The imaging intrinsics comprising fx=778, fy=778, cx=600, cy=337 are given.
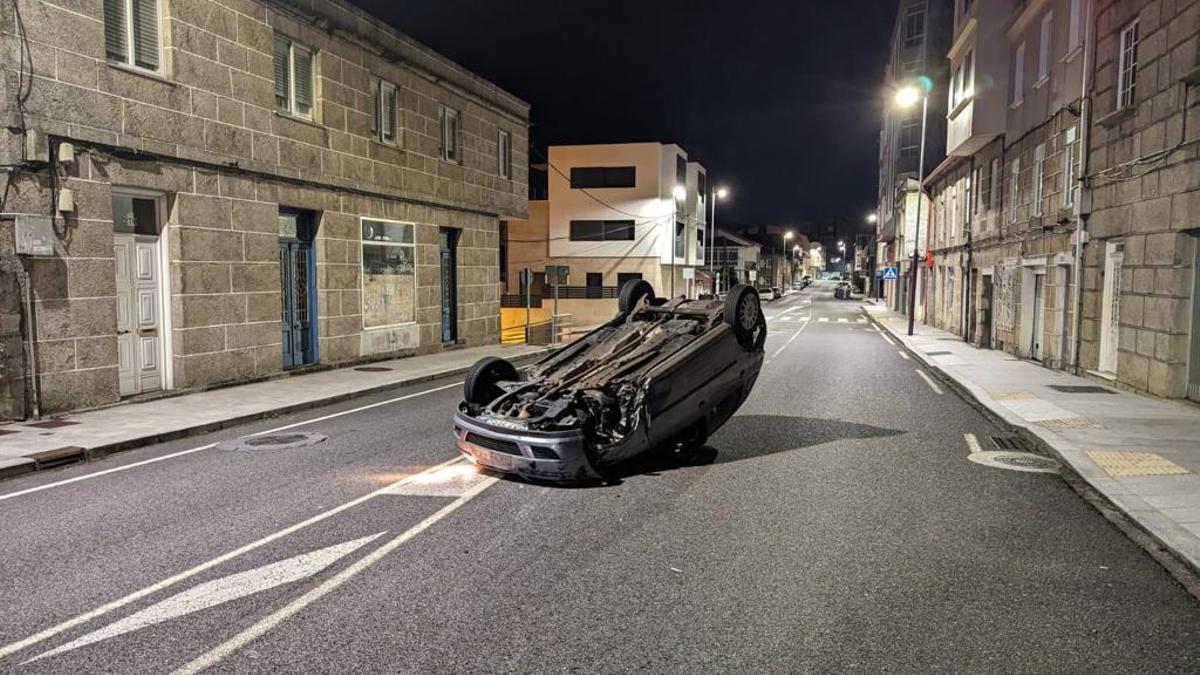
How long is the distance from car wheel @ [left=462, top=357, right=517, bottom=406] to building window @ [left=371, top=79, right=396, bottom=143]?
11980mm

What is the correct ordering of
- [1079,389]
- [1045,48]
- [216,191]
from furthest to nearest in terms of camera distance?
[1045,48] < [1079,389] < [216,191]

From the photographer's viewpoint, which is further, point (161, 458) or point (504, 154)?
point (504, 154)

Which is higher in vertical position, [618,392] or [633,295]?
[633,295]

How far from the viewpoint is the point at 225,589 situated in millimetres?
4844

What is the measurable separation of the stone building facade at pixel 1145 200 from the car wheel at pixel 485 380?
10.2 metres

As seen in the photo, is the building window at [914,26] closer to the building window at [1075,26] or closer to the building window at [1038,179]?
the building window at [1038,179]

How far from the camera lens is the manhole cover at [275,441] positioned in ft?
30.4

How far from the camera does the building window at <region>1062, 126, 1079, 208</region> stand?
51.8ft

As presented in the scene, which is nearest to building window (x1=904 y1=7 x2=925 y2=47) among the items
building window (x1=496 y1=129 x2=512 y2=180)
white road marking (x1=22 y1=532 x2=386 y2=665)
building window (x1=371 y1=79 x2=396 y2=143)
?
building window (x1=496 y1=129 x2=512 y2=180)

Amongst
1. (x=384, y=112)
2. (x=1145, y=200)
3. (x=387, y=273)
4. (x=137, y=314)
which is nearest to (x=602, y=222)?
(x=384, y=112)

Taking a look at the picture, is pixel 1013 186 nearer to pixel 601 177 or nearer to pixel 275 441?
pixel 275 441

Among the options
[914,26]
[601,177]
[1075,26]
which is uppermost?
[914,26]

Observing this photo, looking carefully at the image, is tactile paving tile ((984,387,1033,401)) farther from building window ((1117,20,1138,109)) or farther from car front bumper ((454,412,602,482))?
car front bumper ((454,412,602,482))

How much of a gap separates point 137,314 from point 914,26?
160 feet
